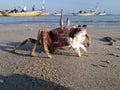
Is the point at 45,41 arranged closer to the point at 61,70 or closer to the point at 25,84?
the point at 61,70

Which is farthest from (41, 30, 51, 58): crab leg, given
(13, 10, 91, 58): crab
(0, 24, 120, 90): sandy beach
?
(0, 24, 120, 90): sandy beach

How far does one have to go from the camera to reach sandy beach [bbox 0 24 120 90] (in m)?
5.81

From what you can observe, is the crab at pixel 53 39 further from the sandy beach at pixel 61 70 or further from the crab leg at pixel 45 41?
the sandy beach at pixel 61 70

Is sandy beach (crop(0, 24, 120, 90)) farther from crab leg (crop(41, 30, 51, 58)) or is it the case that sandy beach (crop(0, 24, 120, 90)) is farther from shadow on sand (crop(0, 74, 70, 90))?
crab leg (crop(41, 30, 51, 58))

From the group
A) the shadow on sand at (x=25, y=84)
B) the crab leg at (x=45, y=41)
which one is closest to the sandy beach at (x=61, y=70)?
the shadow on sand at (x=25, y=84)

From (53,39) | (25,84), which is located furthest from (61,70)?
(53,39)

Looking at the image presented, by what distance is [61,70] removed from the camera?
6.84m

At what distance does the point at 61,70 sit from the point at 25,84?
4.07 feet

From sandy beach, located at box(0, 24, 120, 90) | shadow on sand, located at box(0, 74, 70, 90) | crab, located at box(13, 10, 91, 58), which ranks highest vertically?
crab, located at box(13, 10, 91, 58)

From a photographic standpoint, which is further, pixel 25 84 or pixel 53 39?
pixel 53 39

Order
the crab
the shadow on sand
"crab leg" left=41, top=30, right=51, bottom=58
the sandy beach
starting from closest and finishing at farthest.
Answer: the shadow on sand → the sandy beach → "crab leg" left=41, top=30, right=51, bottom=58 → the crab

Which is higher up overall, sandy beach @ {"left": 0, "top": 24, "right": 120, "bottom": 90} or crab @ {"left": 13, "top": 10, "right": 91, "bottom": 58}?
crab @ {"left": 13, "top": 10, "right": 91, "bottom": 58}

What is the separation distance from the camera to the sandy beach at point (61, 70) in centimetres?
581

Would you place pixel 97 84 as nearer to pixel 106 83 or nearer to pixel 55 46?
pixel 106 83
